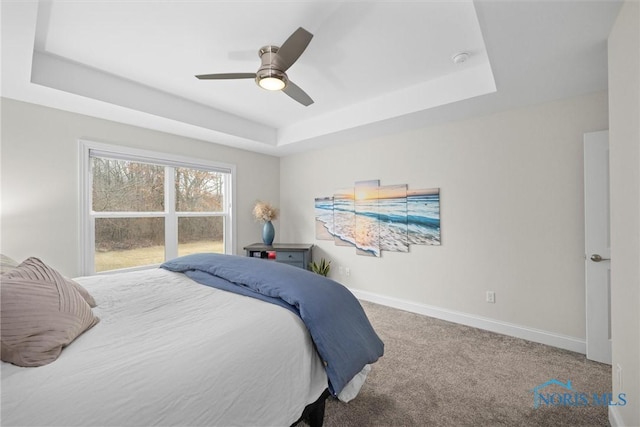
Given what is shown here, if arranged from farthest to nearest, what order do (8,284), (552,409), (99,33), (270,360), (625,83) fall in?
(99,33) < (552,409) < (625,83) < (270,360) < (8,284)

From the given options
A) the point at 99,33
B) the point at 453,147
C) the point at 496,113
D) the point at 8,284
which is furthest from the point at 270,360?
the point at 496,113

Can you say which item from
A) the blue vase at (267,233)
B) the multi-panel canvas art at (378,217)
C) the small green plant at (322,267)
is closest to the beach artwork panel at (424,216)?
the multi-panel canvas art at (378,217)

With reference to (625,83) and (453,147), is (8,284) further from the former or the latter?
(453,147)

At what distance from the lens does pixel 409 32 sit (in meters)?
2.00

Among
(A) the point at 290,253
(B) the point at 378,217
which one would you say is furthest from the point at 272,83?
(A) the point at 290,253

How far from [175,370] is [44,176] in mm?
2823

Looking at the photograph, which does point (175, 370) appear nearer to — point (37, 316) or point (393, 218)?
point (37, 316)

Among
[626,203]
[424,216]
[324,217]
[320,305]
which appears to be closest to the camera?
[626,203]

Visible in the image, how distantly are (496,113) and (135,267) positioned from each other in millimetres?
4436

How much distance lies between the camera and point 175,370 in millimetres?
966

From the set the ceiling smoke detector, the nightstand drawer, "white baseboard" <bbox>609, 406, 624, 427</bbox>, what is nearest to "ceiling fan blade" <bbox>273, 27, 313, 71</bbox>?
the ceiling smoke detector

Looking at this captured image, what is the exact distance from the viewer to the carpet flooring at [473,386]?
1.68m

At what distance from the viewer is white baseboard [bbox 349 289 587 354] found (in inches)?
98.7

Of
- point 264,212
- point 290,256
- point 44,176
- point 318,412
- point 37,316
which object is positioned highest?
point 44,176
